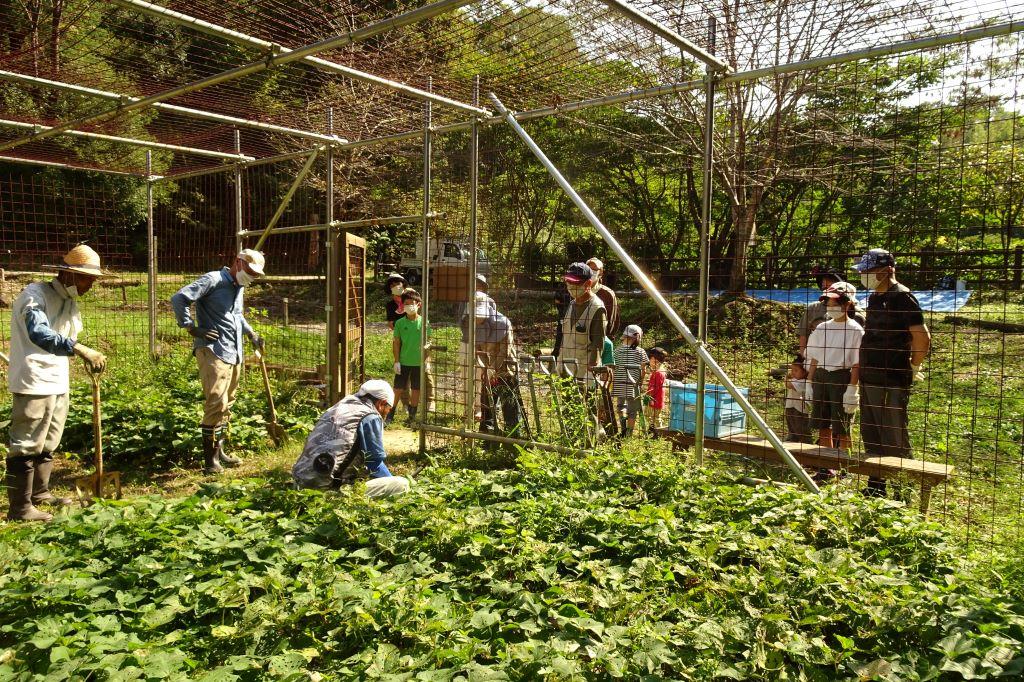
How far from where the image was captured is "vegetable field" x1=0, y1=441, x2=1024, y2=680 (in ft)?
8.59

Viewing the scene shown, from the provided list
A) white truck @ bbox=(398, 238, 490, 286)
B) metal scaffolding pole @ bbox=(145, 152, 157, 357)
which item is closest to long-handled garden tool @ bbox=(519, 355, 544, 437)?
white truck @ bbox=(398, 238, 490, 286)

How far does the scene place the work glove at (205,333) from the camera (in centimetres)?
672

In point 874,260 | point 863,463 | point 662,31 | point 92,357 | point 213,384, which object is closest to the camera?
point 662,31

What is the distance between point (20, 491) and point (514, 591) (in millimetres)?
4229

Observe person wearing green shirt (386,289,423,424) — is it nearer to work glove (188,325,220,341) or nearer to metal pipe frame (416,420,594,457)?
metal pipe frame (416,420,594,457)

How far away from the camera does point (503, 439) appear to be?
594 centimetres

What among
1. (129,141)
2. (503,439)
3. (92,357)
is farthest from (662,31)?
(129,141)

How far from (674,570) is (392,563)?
144 centimetres

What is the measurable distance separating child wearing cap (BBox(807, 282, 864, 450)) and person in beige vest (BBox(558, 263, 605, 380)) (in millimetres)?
1761

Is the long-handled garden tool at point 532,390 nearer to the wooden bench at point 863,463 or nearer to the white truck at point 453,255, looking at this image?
the white truck at point 453,255

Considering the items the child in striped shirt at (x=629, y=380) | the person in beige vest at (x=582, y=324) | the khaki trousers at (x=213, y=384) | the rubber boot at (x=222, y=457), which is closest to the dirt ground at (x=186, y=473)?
the rubber boot at (x=222, y=457)

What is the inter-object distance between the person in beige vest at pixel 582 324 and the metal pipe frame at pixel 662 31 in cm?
218

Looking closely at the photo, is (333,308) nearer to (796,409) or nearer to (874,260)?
(796,409)

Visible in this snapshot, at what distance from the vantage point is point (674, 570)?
10.9 feet
